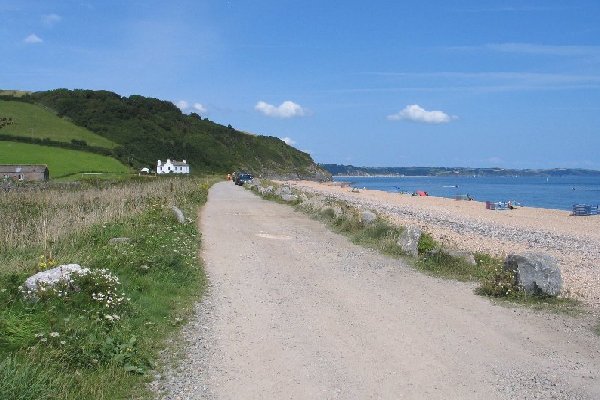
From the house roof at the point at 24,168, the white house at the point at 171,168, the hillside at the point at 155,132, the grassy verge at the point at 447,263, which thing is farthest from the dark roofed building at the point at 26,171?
the grassy verge at the point at 447,263

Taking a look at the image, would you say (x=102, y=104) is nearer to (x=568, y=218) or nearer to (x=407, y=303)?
(x=568, y=218)

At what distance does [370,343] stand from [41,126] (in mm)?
109460

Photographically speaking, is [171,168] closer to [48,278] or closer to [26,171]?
[26,171]

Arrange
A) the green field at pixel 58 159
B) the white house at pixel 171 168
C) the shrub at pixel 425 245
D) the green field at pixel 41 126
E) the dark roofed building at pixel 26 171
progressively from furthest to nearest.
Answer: the white house at pixel 171 168 → the green field at pixel 41 126 → the green field at pixel 58 159 → the dark roofed building at pixel 26 171 → the shrub at pixel 425 245

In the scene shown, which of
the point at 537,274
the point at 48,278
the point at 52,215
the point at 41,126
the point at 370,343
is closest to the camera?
the point at 370,343

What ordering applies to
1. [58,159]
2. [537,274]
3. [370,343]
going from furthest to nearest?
1. [58,159]
2. [537,274]
3. [370,343]

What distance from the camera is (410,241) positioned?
14406mm

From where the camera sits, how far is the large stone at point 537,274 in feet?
32.6

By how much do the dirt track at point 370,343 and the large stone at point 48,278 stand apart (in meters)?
1.82

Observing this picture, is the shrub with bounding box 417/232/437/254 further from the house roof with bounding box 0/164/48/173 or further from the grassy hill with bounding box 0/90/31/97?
the grassy hill with bounding box 0/90/31/97

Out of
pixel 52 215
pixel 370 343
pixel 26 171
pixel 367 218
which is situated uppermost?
pixel 367 218

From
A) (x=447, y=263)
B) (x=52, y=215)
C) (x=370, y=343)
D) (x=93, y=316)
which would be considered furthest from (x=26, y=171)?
(x=370, y=343)

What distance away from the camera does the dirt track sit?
596cm

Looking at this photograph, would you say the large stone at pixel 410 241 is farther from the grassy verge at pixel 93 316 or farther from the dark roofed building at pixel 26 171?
the dark roofed building at pixel 26 171
